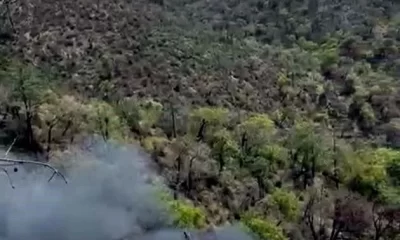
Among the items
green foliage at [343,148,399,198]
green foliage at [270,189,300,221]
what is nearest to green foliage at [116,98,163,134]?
green foliage at [270,189,300,221]

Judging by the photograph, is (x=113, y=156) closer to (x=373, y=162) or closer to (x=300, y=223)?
(x=300, y=223)

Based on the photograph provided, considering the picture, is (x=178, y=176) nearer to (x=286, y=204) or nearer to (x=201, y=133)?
(x=201, y=133)

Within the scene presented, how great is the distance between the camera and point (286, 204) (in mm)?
29266

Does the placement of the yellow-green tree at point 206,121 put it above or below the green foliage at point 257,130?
above

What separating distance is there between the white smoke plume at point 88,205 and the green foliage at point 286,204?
242 cm

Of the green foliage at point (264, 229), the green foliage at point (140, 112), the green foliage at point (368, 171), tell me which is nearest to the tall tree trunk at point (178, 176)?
the green foliage at point (140, 112)

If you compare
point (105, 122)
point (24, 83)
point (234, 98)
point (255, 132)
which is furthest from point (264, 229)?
→ point (234, 98)

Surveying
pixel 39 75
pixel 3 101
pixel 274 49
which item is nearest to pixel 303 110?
pixel 274 49

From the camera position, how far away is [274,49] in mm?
44906

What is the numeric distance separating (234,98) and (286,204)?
414 inches

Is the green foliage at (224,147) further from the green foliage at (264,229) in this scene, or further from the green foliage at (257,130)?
the green foliage at (264,229)

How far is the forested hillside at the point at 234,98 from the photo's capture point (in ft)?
98.1

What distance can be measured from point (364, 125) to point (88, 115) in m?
16.0

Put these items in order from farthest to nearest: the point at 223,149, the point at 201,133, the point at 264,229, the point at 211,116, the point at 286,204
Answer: the point at 211,116
the point at 201,133
the point at 223,149
the point at 286,204
the point at 264,229
